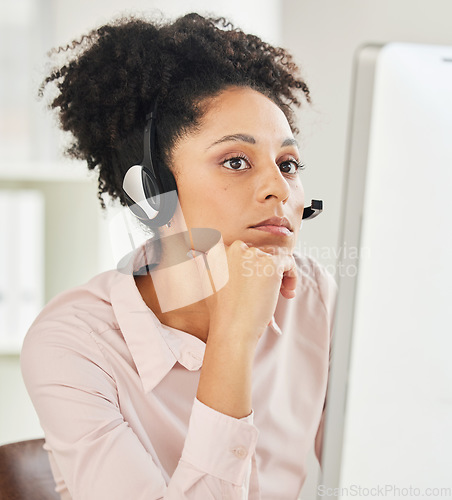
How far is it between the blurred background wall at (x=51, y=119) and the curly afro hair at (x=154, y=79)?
203 millimetres

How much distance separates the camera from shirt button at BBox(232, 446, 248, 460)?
2.35 ft

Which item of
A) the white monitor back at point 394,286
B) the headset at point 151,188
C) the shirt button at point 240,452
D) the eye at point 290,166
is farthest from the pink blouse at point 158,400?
the white monitor back at point 394,286

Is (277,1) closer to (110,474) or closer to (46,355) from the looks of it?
(46,355)

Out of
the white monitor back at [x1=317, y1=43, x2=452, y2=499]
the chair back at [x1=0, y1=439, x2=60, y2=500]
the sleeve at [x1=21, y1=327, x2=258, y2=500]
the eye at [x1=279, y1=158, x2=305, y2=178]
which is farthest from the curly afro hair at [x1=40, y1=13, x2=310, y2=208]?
the white monitor back at [x1=317, y1=43, x2=452, y2=499]

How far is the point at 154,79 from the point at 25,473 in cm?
67

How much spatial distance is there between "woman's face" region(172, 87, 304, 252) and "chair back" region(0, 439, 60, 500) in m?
0.46

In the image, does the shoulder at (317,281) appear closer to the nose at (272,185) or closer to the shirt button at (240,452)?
the nose at (272,185)

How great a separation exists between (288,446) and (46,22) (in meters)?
1.62

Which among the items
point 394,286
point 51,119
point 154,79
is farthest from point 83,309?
point 51,119

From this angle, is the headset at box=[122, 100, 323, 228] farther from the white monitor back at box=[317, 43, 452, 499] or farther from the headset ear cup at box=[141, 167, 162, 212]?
the white monitor back at box=[317, 43, 452, 499]

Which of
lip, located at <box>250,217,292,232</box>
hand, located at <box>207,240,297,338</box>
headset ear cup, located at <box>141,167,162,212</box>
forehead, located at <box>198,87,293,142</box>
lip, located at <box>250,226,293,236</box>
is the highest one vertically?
forehead, located at <box>198,87,293,142</box>

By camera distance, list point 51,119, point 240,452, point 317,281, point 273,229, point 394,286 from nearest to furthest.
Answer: point 394,286 → point 240,452 → point 273,229 → point 317,281 → point 51,119

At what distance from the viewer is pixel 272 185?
87 cm

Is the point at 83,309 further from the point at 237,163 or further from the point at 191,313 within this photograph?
the point at 237,163
